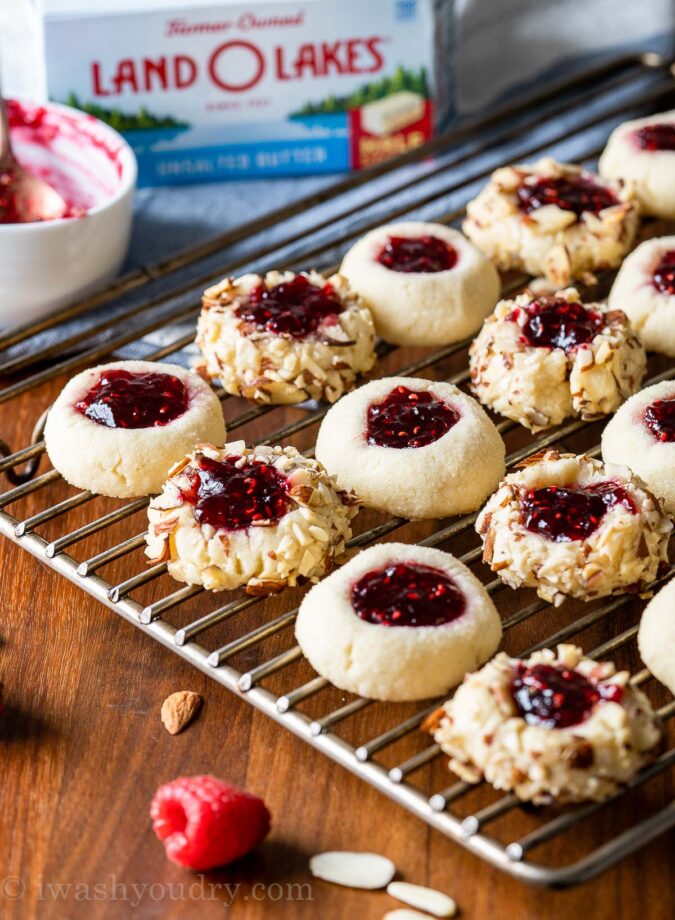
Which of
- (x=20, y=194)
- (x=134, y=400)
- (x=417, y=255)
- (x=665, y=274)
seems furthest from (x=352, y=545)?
(x=20, y=194)

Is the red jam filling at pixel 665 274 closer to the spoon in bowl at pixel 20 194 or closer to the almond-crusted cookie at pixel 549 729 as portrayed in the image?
the almond-crusted cookie at pixel 549 729

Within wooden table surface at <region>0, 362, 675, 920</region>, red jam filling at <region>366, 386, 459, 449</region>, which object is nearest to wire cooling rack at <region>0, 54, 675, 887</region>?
wooden table surface at <region>0, 362, 675, 920</region>

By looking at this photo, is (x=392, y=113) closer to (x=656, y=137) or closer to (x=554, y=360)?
(x=656, y=137)

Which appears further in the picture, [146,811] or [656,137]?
[656,137]

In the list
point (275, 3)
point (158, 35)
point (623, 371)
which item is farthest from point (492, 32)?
point (623, 371)

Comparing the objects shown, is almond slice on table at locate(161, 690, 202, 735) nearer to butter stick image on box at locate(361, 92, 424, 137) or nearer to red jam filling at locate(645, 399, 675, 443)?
red jam filling at locate(645, 399, 675, 443)

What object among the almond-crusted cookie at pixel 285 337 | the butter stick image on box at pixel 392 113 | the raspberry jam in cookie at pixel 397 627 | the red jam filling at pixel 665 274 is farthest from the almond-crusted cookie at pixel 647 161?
the raspberry jam in cookie at pixel 397 627
